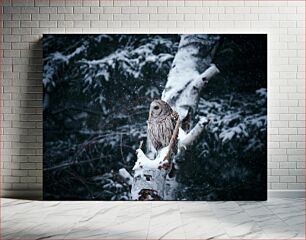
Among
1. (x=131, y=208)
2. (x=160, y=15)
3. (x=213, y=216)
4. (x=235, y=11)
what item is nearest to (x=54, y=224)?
(x=131, y=208)

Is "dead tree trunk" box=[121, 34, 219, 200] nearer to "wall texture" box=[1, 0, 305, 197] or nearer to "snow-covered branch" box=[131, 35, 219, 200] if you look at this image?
"snow-covered branch" box=[131, 35, 219, 200]

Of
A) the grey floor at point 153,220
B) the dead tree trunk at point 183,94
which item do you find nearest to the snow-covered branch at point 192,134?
the dead tree trunk at point 183,94

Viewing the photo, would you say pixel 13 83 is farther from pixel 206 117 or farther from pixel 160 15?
pixel 206 117

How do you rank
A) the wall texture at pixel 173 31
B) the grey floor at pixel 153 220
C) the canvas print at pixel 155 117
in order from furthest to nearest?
1. the wall texture at pixel 173 31
2. the canvas print at pixel 155 117
3. the grey floor at pixel 153 220

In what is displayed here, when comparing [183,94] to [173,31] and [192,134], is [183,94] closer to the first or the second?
[192,134]

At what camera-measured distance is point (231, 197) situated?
613 centimetres

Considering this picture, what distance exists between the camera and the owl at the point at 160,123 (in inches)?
242

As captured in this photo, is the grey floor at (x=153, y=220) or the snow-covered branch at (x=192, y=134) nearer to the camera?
the grey floor at (x=153, y=220)

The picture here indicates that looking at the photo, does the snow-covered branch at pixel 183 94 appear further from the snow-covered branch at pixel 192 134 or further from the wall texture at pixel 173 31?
the wall texture at pixel 173 31

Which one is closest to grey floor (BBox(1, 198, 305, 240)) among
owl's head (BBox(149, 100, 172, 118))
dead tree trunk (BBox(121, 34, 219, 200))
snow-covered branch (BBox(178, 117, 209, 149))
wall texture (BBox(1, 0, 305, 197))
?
dead tree trunk (BBox(121, 34, 219, 200))

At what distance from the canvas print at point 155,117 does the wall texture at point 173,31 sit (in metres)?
0.22

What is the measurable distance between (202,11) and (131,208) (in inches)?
94.3

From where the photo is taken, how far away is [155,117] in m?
6.18

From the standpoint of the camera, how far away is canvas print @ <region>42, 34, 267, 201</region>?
6137 mm
